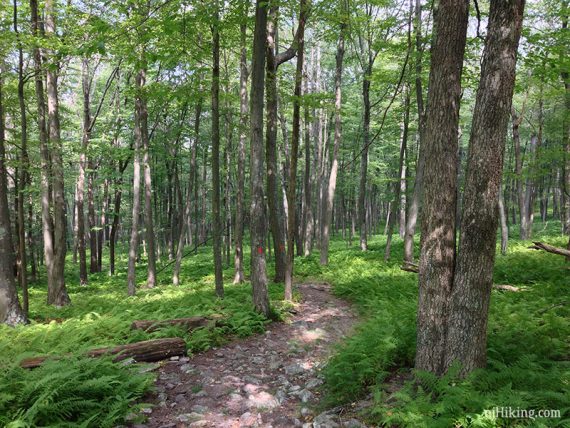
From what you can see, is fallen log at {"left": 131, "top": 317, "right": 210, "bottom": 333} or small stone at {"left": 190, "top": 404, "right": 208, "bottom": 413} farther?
fallen log at {"left": 131, "top": 317, "right": 210, "bottom": 333}

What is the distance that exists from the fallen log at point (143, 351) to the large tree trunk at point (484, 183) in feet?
15.0

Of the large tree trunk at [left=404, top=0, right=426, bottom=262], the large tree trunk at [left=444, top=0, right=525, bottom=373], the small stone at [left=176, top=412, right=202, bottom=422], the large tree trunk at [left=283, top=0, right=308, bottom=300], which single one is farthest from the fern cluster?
the large tree trunk at [left=404, top=0, right=426, bottom=262]

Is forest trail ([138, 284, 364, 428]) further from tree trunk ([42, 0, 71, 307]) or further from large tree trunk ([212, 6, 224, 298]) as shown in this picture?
tree trunk ([42, 0, 71, 307])

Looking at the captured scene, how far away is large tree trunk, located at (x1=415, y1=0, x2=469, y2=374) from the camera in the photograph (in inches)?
163

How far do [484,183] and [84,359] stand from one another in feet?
18.4

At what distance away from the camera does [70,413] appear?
397 centimetres

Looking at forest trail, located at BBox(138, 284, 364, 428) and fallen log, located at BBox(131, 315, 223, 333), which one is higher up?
fallen log, located at BBox(131, 315, 223, 333)

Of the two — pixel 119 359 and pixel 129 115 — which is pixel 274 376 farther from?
pixel 129 115

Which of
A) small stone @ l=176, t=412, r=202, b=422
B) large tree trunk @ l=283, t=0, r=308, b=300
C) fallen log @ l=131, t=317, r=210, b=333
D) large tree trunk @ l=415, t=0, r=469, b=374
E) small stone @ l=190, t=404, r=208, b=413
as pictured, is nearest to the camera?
large tree trunk @ l=415, t=0, r=469, b=374

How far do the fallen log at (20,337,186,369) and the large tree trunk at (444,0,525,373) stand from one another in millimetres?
4587

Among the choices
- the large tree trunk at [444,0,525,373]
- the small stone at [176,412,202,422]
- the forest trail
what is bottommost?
the forest trail

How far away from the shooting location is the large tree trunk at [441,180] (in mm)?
4133

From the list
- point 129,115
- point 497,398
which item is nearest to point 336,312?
point 497,398

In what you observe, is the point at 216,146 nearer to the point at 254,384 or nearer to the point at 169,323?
the point at 169,323
